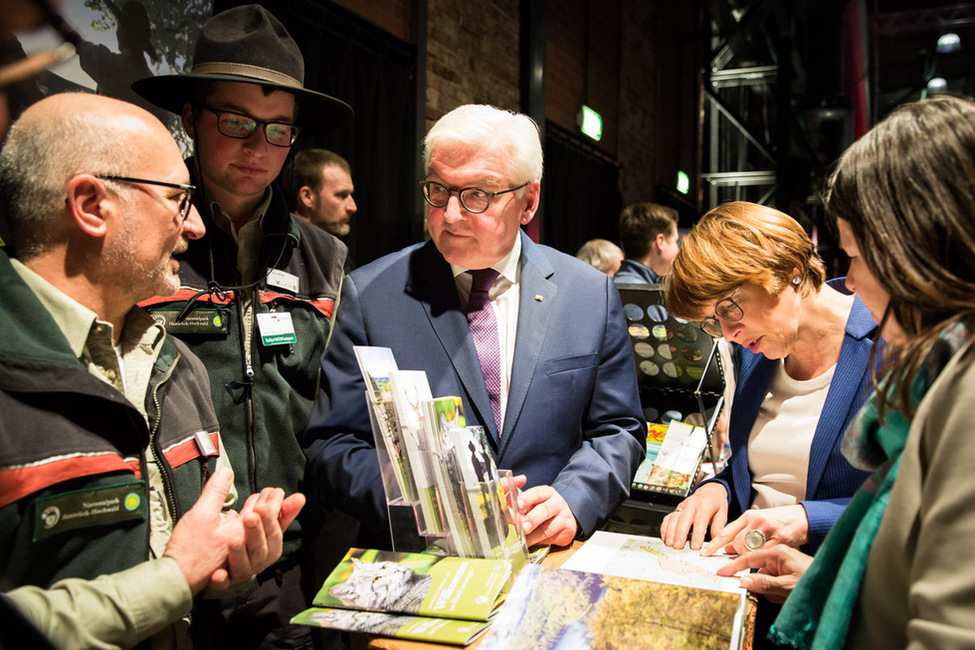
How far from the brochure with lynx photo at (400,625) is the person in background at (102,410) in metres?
0.24

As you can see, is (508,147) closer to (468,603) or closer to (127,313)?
(127,313)

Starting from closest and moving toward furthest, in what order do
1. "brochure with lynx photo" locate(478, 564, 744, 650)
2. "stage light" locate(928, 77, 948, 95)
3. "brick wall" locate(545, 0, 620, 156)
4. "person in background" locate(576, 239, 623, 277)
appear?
"brochure with lynx photo" locate(478, 564, 744, 650)
"person in background" locate(576, 239, 623, 277)
"brick wall" locate(545, 0, 620, 156)
"stage light" locate(928, 77, 948, 95)

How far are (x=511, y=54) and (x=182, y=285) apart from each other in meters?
4.90

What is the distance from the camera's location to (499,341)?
1683 millimetres

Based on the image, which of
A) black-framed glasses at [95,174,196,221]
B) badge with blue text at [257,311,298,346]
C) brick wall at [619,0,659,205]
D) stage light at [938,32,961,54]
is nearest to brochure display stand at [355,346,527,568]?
black-framed glasses at [95,174,196,221]

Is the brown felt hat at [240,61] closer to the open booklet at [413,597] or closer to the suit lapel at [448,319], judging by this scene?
the suit lapel at [448,319]

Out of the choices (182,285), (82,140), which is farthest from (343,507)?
(82,140)

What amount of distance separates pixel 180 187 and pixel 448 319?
66cm

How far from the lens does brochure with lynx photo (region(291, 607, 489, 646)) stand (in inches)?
38.6

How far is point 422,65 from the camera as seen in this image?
15.5 feet

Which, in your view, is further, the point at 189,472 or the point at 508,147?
the point at 508,147

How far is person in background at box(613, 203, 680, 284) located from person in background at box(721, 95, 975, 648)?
3.66m

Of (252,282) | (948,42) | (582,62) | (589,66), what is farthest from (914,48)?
(252,282)

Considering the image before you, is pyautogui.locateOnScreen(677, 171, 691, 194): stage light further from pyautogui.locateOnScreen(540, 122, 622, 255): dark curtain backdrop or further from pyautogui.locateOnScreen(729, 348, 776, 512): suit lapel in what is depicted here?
pyautogui.locateOnScreen(729, 348, 776, 512): suit lapel
